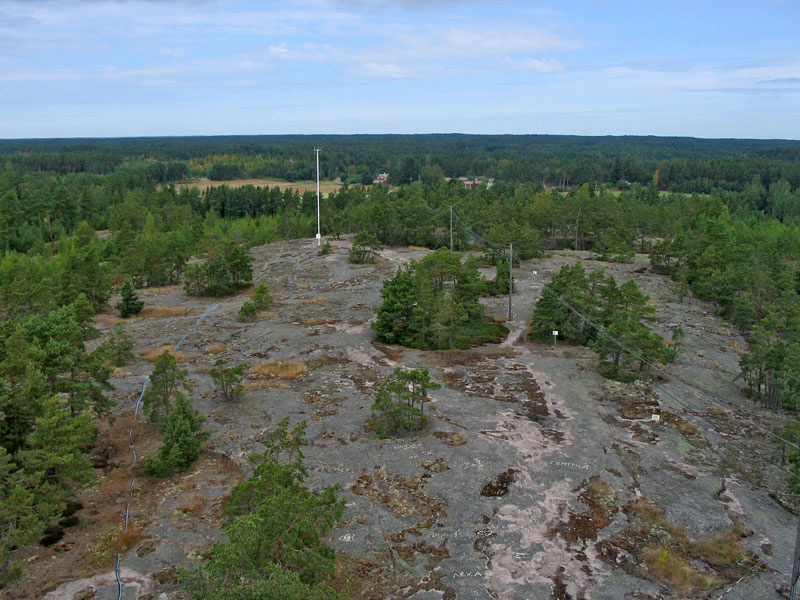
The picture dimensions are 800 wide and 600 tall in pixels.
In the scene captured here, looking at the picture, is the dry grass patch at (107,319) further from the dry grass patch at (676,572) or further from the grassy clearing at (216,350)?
the dry grass patch at (676,572)

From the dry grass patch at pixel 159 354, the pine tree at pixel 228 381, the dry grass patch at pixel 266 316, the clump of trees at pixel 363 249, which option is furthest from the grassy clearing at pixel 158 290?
the pine tree at pixel 228 381

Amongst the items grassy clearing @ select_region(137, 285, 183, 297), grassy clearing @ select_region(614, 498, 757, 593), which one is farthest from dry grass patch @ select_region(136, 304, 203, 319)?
grassy clearing @ select_region(614, 498, 757, 593)

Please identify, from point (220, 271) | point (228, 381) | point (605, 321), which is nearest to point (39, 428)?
point (228, 381)

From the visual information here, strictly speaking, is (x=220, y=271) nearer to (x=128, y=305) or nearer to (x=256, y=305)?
(x=128, y=305)

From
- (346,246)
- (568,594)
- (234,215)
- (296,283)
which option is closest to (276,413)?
(568,594)

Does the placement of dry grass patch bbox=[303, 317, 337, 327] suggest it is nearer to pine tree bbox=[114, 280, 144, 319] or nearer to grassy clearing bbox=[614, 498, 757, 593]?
pine tree bbox=[114, 280, 144, 319]
